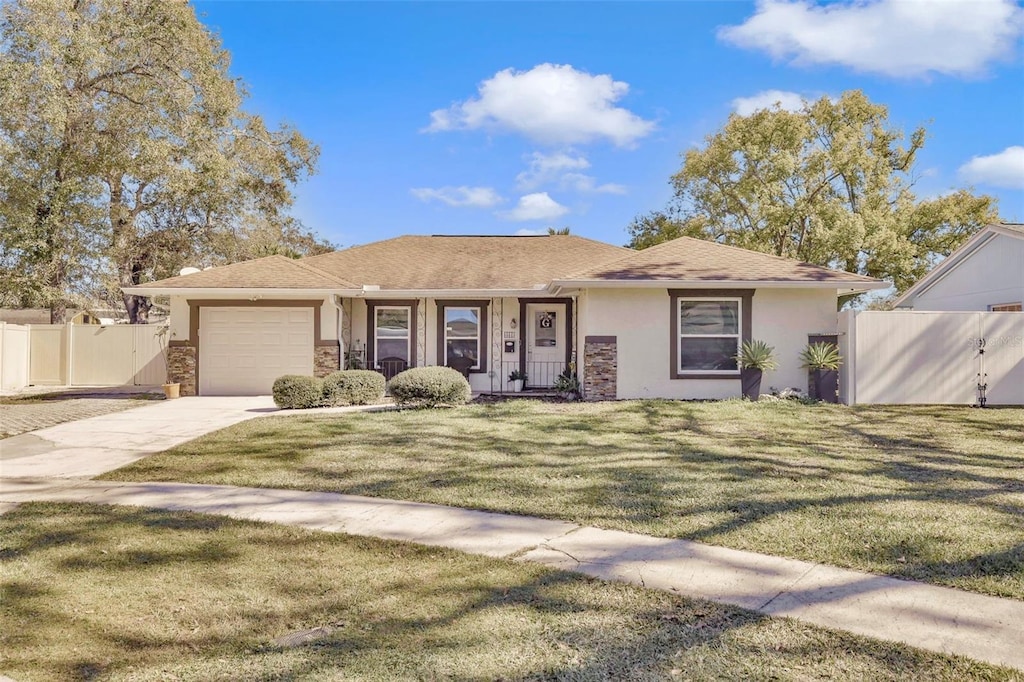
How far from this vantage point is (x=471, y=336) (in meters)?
16.2

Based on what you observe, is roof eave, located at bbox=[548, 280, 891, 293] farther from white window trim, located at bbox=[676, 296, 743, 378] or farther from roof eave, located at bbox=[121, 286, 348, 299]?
roof eave, located at bbox=[121, 286, 348, 299]

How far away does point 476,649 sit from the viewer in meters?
3.04

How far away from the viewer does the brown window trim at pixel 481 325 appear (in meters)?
16.1

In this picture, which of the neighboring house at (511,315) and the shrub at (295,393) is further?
the neighboring house at (511,315)

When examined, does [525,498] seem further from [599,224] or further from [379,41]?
[599,224]

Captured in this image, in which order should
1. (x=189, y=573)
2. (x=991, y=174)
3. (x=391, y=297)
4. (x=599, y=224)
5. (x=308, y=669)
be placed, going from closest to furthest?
(x=308, y=669), (x=189, y=573), (x=391, y=297), (x=991, y=174), (x=599, y=224)

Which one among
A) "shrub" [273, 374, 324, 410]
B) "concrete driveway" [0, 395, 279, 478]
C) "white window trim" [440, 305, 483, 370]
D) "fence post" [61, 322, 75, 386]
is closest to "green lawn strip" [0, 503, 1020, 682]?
"concrete driveway" [0, 395, 279, 478]

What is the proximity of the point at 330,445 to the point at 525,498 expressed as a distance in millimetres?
3729

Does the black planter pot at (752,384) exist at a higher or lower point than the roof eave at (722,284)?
lower

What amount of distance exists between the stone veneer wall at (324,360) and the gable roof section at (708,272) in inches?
220

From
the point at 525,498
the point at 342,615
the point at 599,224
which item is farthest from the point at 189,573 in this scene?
the point at 599,224

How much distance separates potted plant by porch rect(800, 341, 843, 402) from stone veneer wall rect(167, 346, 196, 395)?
44.9 ft

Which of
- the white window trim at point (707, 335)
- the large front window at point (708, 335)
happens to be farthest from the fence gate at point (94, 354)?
the large front window at point (708, 335)

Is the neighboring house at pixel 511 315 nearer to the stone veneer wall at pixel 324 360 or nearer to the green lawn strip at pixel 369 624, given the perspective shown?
the stone veneer wall at pixel 324 360
